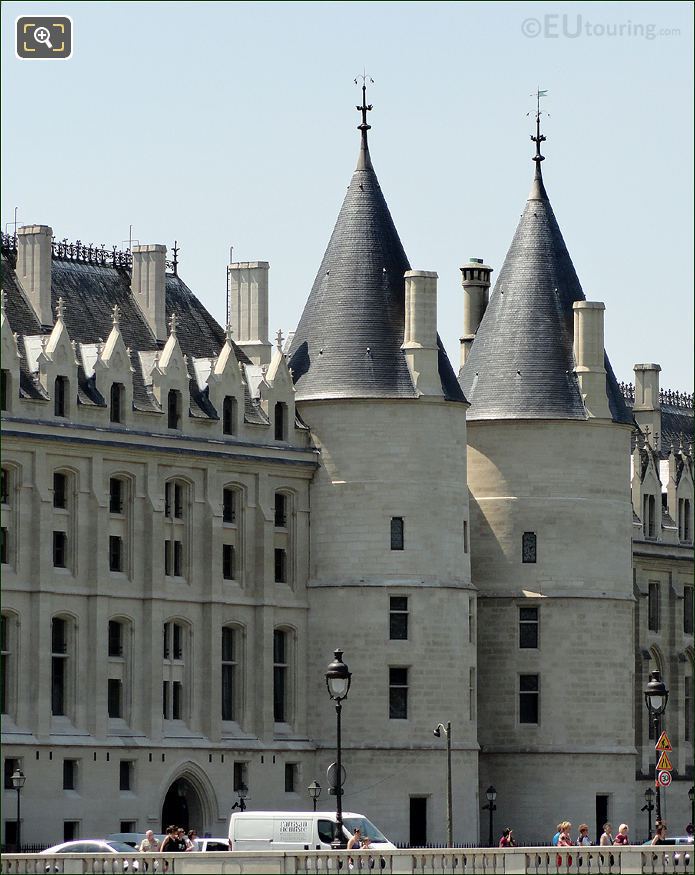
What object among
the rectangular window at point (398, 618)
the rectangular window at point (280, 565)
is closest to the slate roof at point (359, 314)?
the rectangular window at point (280, 565)

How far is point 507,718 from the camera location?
3957 inches

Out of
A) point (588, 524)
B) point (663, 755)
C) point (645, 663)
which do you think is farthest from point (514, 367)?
point (663, 755)

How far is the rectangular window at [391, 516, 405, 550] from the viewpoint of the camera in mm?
95250

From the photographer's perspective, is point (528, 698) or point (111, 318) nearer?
point (111, 318)

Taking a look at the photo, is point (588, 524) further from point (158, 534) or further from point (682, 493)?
point (682, 493)

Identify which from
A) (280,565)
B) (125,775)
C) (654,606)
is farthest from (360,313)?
(654,606)

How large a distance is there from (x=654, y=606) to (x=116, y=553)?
36.2m

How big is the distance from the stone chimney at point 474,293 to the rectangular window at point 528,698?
50.8ft

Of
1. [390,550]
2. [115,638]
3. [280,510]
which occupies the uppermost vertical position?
[280,510]

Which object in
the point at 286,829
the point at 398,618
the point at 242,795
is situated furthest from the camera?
the point at 398,618

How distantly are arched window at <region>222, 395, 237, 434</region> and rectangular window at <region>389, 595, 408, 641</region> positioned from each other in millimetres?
7655

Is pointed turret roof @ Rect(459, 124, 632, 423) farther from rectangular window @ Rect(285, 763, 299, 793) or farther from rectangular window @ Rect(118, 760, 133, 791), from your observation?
rectangular window @ Rect(118, 760, 133, 791)

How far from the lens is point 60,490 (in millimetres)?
88750

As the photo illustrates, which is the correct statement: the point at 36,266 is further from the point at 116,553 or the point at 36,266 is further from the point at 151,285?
the point at 116,553
